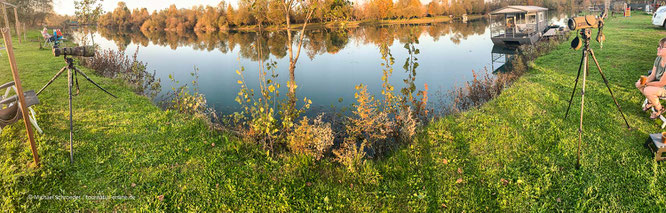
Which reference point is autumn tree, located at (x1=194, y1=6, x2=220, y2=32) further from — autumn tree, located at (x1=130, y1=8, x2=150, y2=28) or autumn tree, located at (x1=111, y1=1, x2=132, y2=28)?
autumn tree, located at (x1=111, y1=1, x2=132, y2=28)

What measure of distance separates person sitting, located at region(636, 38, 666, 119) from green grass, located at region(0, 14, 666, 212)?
0.29m

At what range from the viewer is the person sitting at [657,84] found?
534cm

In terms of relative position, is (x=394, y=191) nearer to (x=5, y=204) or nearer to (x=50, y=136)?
(x=5, y=204)

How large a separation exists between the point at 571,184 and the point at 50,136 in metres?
7.76

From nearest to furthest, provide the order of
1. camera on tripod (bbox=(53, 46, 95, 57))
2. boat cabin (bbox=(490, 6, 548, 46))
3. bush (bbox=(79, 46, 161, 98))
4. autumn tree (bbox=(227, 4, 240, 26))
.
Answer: camera on tripod (bbox=(53, 46, 95, 57)), bush (bbox=(79, 46, 161, 98)), boat cabin (bbox=(490, 6, 548, 46)), autumn tree (bbox=(227, 4, 240, 26))

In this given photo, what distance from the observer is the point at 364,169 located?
503 centimetres

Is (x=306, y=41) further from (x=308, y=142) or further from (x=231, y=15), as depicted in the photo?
(x=231, y=15)

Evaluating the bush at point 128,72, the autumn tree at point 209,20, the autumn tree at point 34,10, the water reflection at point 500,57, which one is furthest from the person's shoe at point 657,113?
the autumn tree at point 209,20

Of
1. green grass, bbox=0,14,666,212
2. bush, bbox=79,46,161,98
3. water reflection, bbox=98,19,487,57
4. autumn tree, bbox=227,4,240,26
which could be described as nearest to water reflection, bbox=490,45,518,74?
water reflection, bbox=98,19,487,57

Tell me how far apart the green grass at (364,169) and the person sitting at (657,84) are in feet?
0.96

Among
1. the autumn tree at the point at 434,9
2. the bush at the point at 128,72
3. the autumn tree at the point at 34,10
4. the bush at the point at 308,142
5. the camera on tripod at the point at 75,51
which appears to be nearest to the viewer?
the bush at the point at 308,142

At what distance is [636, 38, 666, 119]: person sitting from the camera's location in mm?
5344

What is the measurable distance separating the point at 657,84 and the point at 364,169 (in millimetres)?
4886

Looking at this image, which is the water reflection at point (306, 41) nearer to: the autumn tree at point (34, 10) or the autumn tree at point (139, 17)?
the autumn tree at point (34, 10)
